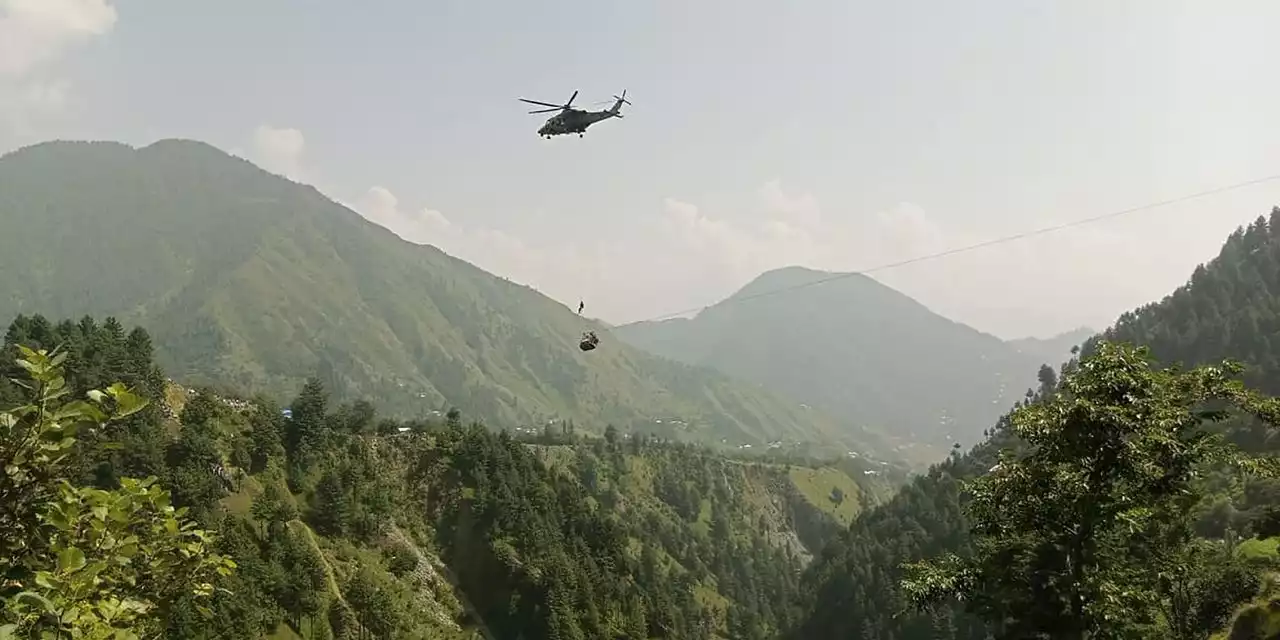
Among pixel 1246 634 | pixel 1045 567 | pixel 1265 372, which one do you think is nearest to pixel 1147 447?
pixel 1045 567

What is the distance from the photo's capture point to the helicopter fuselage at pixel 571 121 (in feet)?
97.4

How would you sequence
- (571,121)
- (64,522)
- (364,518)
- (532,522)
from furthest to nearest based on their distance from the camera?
(532,522), (364,518), (571,121), (64,522)

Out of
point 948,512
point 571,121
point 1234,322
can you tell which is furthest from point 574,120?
point 1234,322

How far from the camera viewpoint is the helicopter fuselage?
29.7 meters

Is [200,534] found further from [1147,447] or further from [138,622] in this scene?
[1147,447]

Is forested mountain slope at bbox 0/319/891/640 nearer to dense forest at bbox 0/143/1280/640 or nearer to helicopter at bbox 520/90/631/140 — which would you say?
dense forest at bbox 0/143/1280/640

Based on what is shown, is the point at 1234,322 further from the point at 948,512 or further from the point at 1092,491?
the point at 1092,491

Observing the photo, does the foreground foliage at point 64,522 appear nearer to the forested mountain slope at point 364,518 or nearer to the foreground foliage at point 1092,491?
the foreground foliage at point 1092,491

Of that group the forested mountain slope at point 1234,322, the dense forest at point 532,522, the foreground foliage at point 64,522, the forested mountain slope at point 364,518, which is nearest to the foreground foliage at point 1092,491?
the dense forest at point 532,522

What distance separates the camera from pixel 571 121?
98.1 ft

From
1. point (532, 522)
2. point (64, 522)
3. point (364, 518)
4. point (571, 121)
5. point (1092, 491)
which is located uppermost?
point (571, 121)

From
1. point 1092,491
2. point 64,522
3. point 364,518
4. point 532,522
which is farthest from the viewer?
point 532,522

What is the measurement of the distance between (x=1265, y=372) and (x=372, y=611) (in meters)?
184

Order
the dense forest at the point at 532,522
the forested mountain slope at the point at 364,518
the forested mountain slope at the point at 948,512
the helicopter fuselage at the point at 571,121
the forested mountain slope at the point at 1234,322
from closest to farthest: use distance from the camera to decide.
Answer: the dense forest at the point at 532,522
the helicopter fuselage at the point at 571,121
the forested mountain slope at the point at 364,518
the forested mountain slope at the point at 948,512
the forested mountain slope at the point at 1234,322
